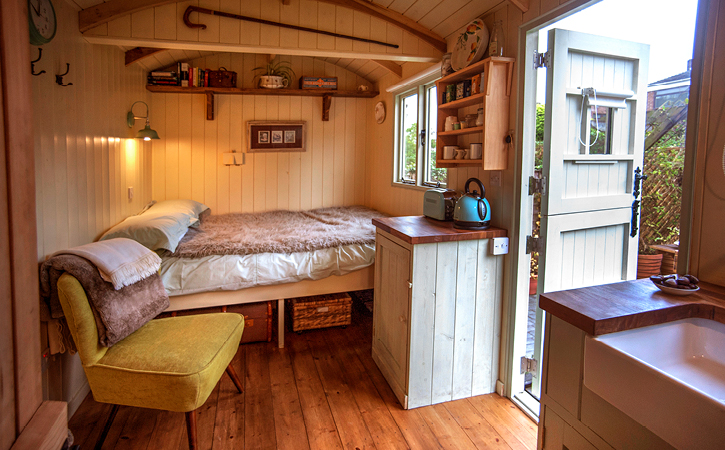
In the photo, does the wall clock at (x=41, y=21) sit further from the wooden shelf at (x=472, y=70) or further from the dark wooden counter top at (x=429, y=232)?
the wooden shelf at (x=472, y=70)

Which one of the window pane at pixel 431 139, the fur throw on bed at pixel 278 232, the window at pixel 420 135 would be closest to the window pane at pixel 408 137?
the window at pixel 420 135

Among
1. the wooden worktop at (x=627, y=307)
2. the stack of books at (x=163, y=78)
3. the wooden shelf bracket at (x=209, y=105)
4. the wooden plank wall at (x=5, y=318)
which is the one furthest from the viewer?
the wooden shelf bracket at (x=209, y=105)

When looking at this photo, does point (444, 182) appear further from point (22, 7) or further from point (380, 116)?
point (22, 7)

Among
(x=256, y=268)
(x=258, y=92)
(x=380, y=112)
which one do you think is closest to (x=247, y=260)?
(x=256, y=268)

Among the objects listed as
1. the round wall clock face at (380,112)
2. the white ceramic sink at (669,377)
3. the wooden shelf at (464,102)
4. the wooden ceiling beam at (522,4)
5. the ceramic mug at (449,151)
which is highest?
the wooden ceiling beam at (522,4)

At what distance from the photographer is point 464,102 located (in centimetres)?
243

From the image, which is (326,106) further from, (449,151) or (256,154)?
(449,151)

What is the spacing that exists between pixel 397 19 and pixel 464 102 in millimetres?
850

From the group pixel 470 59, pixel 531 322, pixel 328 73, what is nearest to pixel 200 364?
pixel 470 59

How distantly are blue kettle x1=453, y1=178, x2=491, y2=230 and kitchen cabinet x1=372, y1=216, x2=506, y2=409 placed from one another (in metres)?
0.06

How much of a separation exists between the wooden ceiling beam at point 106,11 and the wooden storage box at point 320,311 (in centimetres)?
208

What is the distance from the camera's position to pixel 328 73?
476 centimetres

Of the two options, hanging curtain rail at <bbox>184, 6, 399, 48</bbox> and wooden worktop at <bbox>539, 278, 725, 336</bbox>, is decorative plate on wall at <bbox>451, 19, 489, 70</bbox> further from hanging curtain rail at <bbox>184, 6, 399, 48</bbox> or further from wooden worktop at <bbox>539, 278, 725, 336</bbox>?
wooden worktop at <bbox>539, 278, 725, 336</bbox>

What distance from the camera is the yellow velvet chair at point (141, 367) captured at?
1.70 meters
